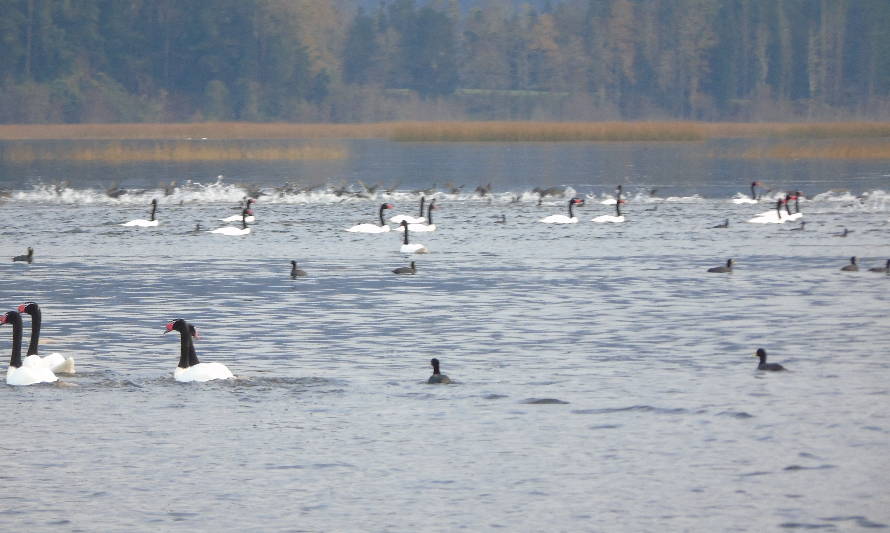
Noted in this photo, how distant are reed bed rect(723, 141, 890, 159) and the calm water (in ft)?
76.8

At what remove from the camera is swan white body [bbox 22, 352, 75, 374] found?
15.8 metres

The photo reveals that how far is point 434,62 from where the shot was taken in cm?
14525

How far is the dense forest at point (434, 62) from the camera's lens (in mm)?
116625

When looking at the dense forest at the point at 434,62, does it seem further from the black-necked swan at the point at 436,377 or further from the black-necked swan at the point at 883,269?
the black-necked swan at the point at 436,377

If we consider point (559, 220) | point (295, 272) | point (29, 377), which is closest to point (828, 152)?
point (559, 220)

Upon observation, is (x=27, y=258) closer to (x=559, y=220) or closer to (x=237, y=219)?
(x=237, y=219)

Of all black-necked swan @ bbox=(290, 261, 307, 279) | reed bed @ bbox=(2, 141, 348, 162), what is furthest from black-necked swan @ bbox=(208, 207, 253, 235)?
reed bed @ bbox=(2, 141, 348, 162)

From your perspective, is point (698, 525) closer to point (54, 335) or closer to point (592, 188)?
point (54, 335)

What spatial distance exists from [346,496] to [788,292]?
13413mm

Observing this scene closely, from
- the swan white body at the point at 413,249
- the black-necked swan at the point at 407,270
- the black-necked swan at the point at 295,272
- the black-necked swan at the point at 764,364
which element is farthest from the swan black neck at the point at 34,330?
the swan white body at the point at 413,249

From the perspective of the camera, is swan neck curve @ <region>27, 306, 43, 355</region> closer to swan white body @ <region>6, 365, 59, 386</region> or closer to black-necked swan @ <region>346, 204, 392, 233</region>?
swan white body @ <region>6, 365, 59, 386</region>

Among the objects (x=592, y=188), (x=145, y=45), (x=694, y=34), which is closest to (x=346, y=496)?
(x=592, y=188)

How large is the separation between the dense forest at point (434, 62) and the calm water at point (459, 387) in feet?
285

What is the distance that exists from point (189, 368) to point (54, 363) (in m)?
1.50
